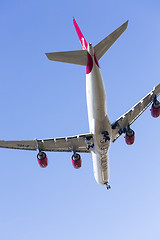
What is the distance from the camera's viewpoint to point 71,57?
22984 millimetres

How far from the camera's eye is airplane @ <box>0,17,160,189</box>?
23406 millimetres

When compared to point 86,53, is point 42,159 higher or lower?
lower

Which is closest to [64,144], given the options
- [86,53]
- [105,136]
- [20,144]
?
[20,144]

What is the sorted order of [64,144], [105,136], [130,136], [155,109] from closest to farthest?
[105,136] → [155,109] → [130,136] → [64,144]

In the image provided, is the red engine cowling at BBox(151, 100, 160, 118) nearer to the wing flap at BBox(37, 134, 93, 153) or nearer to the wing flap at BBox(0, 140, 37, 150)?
the wing flap at BBox(37, 134, 93, 153)

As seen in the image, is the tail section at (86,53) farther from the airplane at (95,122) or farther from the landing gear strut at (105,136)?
the landing gear strut at (105,136)

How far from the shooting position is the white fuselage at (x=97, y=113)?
23422mm

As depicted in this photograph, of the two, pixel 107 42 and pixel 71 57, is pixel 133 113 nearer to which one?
pixel 107 42

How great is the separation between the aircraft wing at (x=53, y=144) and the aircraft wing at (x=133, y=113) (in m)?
3.45

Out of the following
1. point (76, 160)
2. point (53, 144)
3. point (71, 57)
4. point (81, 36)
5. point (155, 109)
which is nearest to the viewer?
point (71, 57)

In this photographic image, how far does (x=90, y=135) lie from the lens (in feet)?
92.2

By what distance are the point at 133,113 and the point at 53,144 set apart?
27.8 ft

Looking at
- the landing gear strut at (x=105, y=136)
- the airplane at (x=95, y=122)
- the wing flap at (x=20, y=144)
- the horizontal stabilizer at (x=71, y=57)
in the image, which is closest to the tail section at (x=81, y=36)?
the airplane at (x=95, y=122)

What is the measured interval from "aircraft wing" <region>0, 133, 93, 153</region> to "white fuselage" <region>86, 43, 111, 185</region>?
1455 mm
